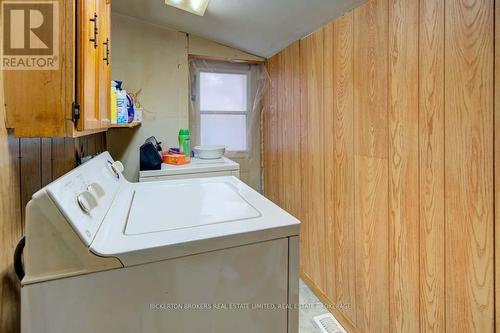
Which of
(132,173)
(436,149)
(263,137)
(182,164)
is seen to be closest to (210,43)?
(263,137)

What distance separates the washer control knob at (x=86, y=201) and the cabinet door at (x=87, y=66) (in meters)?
0.20

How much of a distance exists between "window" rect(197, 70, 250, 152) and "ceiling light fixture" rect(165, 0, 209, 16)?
785mm

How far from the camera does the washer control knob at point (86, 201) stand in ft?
2.54

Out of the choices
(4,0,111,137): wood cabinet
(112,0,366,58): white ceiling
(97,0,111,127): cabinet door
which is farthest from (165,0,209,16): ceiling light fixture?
(4,0,111,137): wood cabinet

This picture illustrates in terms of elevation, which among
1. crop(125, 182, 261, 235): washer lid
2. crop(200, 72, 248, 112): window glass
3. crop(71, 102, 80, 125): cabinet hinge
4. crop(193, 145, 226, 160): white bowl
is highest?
crop(200, 72, 248, 112): window glass

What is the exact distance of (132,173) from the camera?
8.44ft

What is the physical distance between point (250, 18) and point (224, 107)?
1031mm

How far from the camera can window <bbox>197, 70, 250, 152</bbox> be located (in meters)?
2.91

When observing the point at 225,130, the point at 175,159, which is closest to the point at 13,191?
the point at 175,159

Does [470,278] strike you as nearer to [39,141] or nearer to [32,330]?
[32,330]

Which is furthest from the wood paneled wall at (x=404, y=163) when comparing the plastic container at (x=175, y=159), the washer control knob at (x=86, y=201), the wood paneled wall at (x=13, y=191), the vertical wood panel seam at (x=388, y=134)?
the wood paneled wall at (x=13, y=191)

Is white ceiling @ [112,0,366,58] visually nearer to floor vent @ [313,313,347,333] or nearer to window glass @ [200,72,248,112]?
window glass @ [200,72,248,112]

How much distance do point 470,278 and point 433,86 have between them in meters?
0.78

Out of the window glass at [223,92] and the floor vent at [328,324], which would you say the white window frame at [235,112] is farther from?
the floor vent at [328,324]
